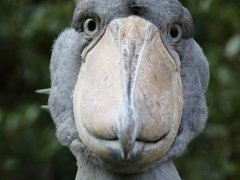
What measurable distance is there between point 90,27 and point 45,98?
2032mm

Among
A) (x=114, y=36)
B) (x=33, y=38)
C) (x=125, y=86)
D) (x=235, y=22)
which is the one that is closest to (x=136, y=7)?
(x=114, y=36)

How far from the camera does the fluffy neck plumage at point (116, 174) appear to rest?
2.31m

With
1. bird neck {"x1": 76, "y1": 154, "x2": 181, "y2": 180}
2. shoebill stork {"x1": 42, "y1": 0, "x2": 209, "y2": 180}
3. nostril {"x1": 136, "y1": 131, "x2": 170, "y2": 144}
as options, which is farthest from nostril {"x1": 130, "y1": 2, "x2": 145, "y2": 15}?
bird neck {"x1": 76, "y1": 154, "x2": 181, "y2": 180}

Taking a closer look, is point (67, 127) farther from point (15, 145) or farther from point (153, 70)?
point (15, 145)

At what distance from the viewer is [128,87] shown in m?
2.05

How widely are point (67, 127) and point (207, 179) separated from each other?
1778 millimetres

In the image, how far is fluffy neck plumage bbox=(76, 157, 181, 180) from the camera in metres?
2.31

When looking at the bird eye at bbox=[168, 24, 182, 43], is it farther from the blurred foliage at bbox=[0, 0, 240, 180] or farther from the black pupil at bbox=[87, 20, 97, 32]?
the blurred foliage at bbox=[0, 0, 240, 180]

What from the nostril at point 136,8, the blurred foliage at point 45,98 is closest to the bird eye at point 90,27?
the nostril at point 136,8

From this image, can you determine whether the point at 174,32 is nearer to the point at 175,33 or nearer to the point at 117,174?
the point at 175,33

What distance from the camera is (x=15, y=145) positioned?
4.28m

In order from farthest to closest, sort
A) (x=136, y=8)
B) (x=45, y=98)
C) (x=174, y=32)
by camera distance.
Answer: (x=45, y=98)
(x=174, y=32)
(x=136, y=8)

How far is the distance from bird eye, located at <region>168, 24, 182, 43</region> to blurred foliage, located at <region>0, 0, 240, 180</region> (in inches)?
50.0

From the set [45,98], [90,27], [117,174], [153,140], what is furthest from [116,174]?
[45,98]
